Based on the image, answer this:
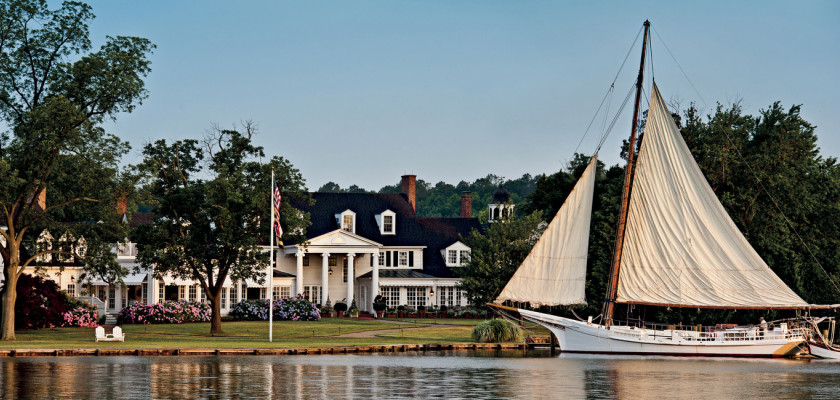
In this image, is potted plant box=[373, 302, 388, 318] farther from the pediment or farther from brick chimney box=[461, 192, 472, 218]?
brick chimney box=[461, 192, 472, 218]

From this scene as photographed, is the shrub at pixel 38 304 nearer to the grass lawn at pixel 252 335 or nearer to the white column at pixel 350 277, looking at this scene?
the grass lawn at pixel 252 335

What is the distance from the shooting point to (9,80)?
50.0 meters

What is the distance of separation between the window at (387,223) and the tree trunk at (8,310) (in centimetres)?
3813

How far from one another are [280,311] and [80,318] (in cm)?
1228

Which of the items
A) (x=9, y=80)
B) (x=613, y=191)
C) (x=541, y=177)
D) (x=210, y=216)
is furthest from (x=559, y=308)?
(x=9, y=80)

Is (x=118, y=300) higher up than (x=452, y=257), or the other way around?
(x=452, y=257)

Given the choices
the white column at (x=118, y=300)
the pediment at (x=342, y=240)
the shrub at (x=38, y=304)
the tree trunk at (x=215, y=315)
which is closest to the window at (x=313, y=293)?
the pediment at (x=342, y=240)

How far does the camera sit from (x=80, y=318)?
207 feet

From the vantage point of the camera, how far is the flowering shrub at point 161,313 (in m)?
64.8

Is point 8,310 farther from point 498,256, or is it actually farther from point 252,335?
point 498,256

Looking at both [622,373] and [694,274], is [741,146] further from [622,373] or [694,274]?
[622,373]

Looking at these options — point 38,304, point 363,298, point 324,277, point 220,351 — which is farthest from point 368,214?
point 220,351

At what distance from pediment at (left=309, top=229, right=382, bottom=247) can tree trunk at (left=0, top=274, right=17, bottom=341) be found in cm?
2961

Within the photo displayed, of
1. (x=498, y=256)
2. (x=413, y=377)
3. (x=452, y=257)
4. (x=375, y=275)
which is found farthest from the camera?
(x=452, y=257)
